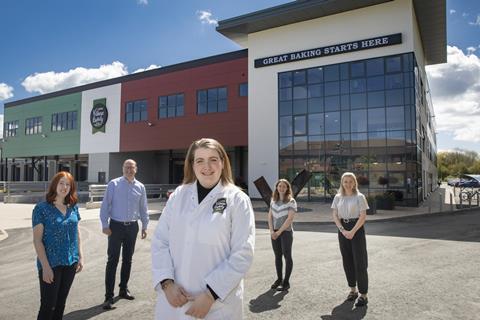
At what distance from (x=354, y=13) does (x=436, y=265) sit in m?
20.4

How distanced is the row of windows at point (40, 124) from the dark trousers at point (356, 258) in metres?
40.8

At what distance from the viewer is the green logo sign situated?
124ft

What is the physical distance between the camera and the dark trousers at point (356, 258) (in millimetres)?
5137

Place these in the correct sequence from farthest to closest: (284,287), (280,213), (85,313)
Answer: (280,213) → (284,287) → (85,313)

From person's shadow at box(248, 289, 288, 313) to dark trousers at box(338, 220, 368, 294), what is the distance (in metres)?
1.06

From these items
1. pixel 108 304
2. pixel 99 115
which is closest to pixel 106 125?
pixel 99 115

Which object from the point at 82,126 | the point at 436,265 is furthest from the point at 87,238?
the point at 82,126

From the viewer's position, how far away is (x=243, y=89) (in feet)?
94.5

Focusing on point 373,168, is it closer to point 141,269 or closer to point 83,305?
point 141,269

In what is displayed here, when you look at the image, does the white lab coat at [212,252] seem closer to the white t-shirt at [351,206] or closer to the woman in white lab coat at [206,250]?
the woman in white lab coat at [206,250]

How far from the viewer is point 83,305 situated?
17.0ft

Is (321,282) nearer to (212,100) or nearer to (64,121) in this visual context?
(212,100)

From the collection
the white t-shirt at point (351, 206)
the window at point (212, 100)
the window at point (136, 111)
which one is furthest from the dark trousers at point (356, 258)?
the window at point (136, 111)

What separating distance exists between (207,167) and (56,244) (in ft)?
7.06
